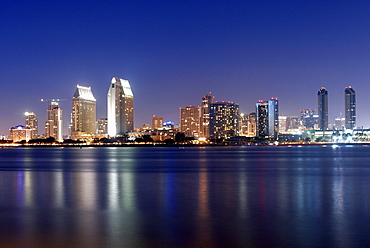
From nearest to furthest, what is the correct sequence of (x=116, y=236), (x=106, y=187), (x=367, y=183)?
(x=116, y=236), (x=106, y=187), (x=367, y=183)

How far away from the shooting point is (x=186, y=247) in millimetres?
12742

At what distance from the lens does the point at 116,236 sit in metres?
14.3

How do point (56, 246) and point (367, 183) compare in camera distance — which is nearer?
point (56, 246)

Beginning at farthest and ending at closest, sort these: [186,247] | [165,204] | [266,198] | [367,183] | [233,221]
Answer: [367,183] < [266,198] < [165,204] < [233,221] < [186,247]

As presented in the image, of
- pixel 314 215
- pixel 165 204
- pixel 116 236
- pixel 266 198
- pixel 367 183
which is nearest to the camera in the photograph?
pixel 116 236

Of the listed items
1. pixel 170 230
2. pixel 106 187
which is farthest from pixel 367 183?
pixel 170 230

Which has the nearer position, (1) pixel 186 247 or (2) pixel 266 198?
(1) pixel 186 247

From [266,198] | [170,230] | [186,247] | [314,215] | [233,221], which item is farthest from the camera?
[266,198]

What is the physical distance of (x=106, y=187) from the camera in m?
30.1

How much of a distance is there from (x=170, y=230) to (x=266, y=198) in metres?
10.1

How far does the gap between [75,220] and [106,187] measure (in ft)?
41.9

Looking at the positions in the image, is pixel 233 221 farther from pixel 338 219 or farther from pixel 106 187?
pixel 106 187

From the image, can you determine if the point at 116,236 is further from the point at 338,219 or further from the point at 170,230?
the point at 338,219

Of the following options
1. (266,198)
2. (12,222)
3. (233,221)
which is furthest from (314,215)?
(12,222)
